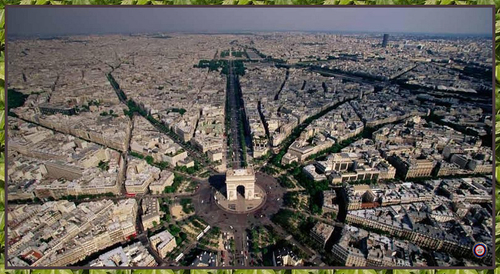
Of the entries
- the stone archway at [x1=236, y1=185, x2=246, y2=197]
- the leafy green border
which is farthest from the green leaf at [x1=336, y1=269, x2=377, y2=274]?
the stone archway at [x1=236, y1=185, x2=246, y2=197]

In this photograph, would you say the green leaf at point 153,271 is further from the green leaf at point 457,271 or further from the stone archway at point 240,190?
the stone archway at point 240,190

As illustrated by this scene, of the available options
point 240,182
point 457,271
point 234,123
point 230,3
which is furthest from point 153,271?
point 234,123

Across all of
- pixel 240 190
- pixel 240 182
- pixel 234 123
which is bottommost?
pixel 240 190

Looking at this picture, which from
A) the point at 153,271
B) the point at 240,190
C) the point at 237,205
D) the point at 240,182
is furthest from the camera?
the point at 240,190

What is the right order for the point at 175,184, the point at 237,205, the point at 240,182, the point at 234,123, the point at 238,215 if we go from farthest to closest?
the point at 234,123 < the point at 175,184 < the point at 237,205 < the point at 240,182 < the point at 238,215

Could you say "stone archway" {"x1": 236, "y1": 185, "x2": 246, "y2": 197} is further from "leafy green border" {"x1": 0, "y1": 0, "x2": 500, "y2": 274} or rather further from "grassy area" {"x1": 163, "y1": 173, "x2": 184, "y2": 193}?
"leafy green border" {"x1": 0, "y1": 0, "x2": 500, "y2": 274}

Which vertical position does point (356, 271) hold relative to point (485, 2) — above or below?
below

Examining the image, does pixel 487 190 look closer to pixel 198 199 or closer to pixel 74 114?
pixel 198 199

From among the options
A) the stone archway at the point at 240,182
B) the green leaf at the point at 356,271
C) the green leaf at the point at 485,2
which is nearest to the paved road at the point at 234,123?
the stone archway at the point at 240,182

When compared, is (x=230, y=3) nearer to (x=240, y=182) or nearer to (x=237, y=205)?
(x=240, y=182)

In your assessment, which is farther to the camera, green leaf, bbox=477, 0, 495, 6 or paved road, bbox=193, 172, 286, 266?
paved road, bbox=193, 172, 286, 266

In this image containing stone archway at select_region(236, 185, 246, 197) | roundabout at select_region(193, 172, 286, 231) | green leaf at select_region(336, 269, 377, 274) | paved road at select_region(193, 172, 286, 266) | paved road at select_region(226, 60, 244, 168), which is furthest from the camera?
paved road at select_region(226, 60, 244, 168)
